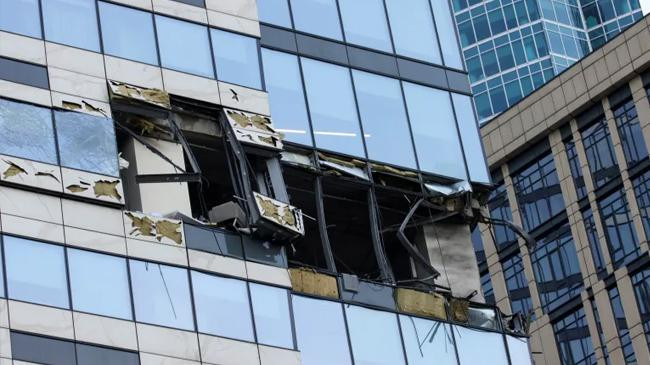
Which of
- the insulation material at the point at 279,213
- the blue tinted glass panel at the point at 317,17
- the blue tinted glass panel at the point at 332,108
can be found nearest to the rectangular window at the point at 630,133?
the blue tinted glass panel at the point at 317,17

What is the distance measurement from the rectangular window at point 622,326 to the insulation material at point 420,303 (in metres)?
33.1

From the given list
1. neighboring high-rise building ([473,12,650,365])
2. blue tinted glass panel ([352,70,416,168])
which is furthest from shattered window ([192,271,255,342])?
neighboring high-rise building ([473,12,650,365])

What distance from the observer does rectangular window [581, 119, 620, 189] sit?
84.1 metres

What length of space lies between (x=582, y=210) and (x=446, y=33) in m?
31.9

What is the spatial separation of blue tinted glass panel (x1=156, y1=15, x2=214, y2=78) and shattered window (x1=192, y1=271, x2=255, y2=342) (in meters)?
5.93

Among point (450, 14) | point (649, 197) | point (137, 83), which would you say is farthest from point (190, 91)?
point (649, 197)

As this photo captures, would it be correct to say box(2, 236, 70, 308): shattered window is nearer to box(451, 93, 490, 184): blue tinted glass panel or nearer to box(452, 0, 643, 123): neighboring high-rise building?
box(451, 93, 490, 184): blue tinted glass panel

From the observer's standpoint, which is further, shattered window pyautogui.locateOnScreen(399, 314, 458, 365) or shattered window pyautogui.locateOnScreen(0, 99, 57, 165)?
shattered window pyautogui.locateOnScreen(399, 314, 458, 365)

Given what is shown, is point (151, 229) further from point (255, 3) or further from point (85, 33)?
point (255, 3)

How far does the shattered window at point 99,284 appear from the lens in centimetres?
4147

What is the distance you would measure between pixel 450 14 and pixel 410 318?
1114 centimetres

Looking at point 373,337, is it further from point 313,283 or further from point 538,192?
point 538,192

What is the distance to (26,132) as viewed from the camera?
42875 mm

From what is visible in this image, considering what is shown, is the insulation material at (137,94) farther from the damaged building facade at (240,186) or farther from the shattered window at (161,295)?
the shattered window at (161,295)
